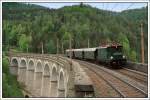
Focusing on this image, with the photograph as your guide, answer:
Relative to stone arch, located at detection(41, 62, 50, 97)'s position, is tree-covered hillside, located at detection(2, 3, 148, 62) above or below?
above

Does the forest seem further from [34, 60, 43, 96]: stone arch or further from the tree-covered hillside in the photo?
[34, 60, 43, 96]: stone arch

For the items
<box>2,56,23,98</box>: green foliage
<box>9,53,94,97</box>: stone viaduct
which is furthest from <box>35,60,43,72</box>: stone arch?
<box>2,56,23,98</box>: green foliage

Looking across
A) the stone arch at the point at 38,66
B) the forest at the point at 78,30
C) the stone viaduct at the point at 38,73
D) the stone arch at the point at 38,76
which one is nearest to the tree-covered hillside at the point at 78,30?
the forest at the point at 78,30

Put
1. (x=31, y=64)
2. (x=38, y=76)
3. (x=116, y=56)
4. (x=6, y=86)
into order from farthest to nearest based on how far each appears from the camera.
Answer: (x=31, y=64) < (x=38, y=76) < (x=116, y=56) < (x=6, y=86)

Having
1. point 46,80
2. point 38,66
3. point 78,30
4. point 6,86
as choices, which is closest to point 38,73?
point 38,66

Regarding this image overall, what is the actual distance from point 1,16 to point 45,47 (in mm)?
28936

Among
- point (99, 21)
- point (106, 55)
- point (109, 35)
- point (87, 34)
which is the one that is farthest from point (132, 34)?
point (99, 21)

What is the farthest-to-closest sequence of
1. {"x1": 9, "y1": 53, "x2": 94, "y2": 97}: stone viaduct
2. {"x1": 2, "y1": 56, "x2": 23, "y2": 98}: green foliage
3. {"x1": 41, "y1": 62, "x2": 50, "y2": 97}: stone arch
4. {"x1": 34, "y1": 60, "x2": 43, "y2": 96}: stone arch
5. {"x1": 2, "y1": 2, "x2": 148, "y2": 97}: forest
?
{"x1": 34, "y1": 60, "x2": 43, "y2": 96}: stone arch, {"x1": 41, "y1": 62, "x2": 50, "y2": 97}: stone arch, {"x1": 9, "y1": 53, "x2": 94, "y2": 97}: stone viaduct, {"x1": 2, "y1": 2, "x2": 148, "y2": 97}: forest, {"x1": 2, "y1": 56, "x2": 23, "y2": 98}: green foliage

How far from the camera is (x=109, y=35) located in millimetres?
36812

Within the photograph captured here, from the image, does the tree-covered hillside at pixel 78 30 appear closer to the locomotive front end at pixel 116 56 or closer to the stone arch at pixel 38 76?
the locomotive front end at pixel 116 56

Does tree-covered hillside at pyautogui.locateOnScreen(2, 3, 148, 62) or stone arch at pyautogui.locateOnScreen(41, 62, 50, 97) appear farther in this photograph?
stone arch at pyautogui.locateOnScreen(41, 62, 50, 97)

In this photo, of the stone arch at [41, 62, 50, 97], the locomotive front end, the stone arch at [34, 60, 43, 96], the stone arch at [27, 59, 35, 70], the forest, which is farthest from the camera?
the stone arch at [27, 59, 35, 70]

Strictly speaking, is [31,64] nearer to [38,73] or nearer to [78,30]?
[38,73]

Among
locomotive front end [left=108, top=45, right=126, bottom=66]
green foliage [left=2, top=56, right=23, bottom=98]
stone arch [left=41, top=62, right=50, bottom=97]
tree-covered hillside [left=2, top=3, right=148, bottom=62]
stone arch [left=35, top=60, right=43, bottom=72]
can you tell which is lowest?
stone arch [left=41, top=62, right=50, bottom=97]
